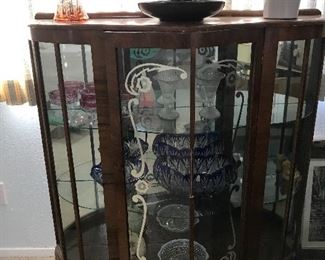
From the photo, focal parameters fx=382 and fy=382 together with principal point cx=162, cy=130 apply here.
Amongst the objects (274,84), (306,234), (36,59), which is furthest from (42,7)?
(306,234)

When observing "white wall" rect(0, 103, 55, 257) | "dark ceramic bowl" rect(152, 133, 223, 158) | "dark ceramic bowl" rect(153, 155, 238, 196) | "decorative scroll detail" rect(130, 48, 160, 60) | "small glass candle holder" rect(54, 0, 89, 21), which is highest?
"small glass candle holder" rect(54, 0, 89, 21)

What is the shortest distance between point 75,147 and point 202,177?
0.37 meters

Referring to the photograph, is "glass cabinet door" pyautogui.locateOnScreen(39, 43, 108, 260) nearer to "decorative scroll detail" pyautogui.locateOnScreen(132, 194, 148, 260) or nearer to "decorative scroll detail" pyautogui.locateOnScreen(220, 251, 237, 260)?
"decorative scroll detail" pyautogui.locateOnScreen(132, 194, 148, 260)

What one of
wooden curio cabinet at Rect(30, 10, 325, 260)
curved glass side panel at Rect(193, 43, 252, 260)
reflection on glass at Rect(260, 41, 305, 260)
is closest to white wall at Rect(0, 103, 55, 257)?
wooden curio cabinet at Rect(30, 10, 325, 260)

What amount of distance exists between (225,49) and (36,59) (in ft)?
1.65

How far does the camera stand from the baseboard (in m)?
1.75

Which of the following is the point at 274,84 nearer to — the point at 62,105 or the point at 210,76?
the point at 210,76

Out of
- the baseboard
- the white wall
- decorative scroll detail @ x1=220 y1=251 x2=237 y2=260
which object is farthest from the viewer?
the baseboard

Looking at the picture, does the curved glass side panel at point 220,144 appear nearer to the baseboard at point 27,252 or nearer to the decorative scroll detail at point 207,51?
the decorative scroll detail at point 207,51

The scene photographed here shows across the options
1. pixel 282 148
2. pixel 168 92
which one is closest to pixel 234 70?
pixel 168 92

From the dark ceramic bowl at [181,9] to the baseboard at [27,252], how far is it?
1.27 meters

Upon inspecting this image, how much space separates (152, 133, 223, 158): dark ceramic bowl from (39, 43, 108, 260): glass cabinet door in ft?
0.58

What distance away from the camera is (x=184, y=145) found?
1.03 metres

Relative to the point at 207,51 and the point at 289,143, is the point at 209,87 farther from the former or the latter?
the point at 289,143
